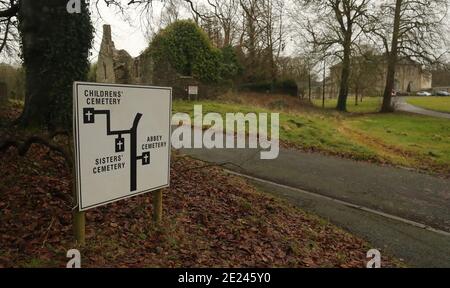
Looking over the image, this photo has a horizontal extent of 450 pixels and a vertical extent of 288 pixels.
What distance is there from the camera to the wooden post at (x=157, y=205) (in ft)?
16.2

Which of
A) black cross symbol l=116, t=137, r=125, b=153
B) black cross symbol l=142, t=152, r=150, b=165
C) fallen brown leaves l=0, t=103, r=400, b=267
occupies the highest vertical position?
black cross symbol l=116, t=137, r=125, b=153

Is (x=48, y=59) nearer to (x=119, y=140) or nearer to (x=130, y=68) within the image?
(x=119, y=140)

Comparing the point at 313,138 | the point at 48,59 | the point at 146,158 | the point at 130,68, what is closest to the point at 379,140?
the point at 313,138

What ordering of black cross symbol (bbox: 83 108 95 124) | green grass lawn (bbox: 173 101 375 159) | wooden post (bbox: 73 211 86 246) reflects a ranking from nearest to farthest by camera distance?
black cross symbol (bbox: 83 108 95 124), wooden post (bbox: 73 211 86 246), green grass lawn (bbox: 173 101 375 159)

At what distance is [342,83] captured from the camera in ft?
116

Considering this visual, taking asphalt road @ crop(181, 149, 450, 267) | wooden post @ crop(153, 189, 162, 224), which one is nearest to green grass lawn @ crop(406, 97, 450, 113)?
asphalt road @ crop(181, 149, 450, 267)

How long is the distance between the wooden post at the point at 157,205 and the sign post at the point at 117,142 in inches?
7.4

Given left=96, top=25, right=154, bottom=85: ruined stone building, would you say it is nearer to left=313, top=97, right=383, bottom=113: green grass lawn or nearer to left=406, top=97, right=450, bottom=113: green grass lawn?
left=313, top=97, right=383, bottom=113: green grass lawn

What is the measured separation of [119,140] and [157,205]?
1293 millimetres

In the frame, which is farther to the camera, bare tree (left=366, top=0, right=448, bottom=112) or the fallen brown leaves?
bare tree (left=366, top=0, right=448, bottom=112)

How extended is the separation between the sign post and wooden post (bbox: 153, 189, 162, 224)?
188 millimetres

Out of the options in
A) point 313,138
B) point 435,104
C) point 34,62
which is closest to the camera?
Result: point 34,62

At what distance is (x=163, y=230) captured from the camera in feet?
16.0

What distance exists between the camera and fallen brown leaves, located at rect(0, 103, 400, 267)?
13.4 ft
